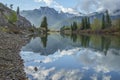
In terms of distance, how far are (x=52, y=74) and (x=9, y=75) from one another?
20.3 feet

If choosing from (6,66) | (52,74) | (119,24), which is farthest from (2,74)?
(119,24)

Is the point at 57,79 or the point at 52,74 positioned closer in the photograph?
the point at 57,79

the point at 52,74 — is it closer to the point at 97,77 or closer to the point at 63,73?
the point at 63,73

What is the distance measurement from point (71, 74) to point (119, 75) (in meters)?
5.13

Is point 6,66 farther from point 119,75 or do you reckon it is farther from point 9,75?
point 119,75

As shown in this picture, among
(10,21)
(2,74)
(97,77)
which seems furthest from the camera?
(10,21)

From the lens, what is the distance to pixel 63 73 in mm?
26016

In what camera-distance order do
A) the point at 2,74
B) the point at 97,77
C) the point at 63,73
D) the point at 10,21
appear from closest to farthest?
the point at 2,74, the point at 97,77, the point at 63,73, the point at 10,21

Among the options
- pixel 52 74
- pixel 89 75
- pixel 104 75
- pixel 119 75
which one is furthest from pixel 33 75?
pixel 119 75

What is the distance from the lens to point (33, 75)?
23.8 m

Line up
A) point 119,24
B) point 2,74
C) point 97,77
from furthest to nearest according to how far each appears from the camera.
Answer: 1. point 119,24
2. point 97,77
3. point 2,74

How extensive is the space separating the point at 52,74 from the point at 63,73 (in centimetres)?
136

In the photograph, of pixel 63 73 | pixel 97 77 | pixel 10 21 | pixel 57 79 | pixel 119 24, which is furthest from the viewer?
pixel 119 24

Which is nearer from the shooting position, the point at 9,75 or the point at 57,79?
the point at 9,75
